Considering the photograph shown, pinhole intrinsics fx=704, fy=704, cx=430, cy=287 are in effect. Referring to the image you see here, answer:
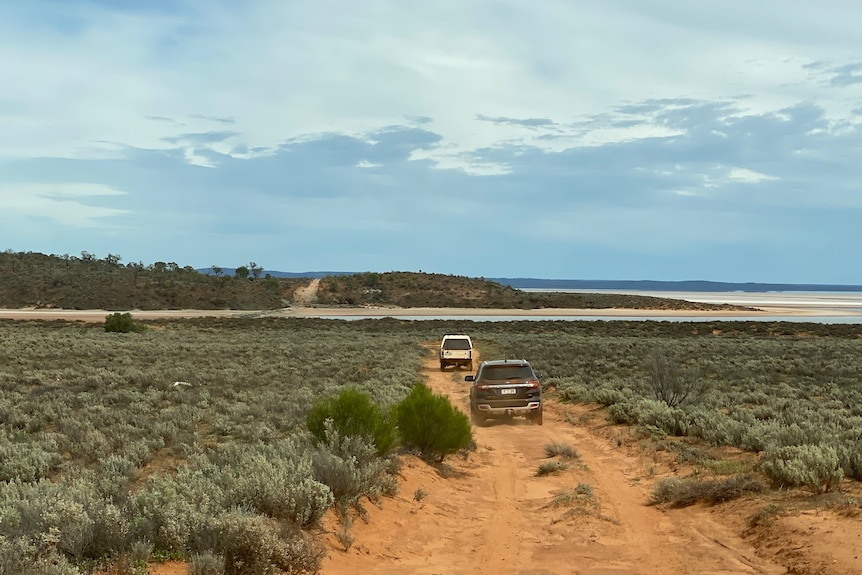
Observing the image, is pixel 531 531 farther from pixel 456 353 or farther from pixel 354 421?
pixel 456 353

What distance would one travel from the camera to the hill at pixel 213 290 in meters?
102

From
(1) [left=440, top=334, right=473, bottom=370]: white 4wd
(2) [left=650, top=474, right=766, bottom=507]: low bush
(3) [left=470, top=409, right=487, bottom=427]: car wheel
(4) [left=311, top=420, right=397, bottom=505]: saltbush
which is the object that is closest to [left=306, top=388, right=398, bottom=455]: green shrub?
(4) [left=311, top=420, right=397, bottom=505]: saltbush

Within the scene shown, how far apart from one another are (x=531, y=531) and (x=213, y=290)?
11037cm

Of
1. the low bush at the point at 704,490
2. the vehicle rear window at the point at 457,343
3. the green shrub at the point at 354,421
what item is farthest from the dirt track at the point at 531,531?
the vehicle rear window at the point at 457,343

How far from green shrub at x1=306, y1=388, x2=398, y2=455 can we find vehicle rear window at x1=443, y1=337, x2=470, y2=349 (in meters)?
19.8

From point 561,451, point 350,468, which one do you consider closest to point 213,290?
point 561,451

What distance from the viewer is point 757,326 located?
218 feet

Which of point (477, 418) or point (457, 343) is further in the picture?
point (457, 343)

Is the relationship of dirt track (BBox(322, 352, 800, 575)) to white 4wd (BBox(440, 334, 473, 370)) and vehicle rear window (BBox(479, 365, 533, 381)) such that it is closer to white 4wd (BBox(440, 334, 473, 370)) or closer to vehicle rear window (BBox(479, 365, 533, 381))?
vehicle rear window (BBox(479, 365, 533, 381))

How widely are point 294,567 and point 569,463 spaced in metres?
7.67

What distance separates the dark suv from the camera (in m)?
16.9

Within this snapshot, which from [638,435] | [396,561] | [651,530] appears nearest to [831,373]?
[638,435]

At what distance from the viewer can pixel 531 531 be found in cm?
896

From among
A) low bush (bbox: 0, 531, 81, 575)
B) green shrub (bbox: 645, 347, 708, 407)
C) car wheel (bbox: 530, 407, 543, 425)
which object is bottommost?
car wheel (bbox: 530, 407, 543, 425)
